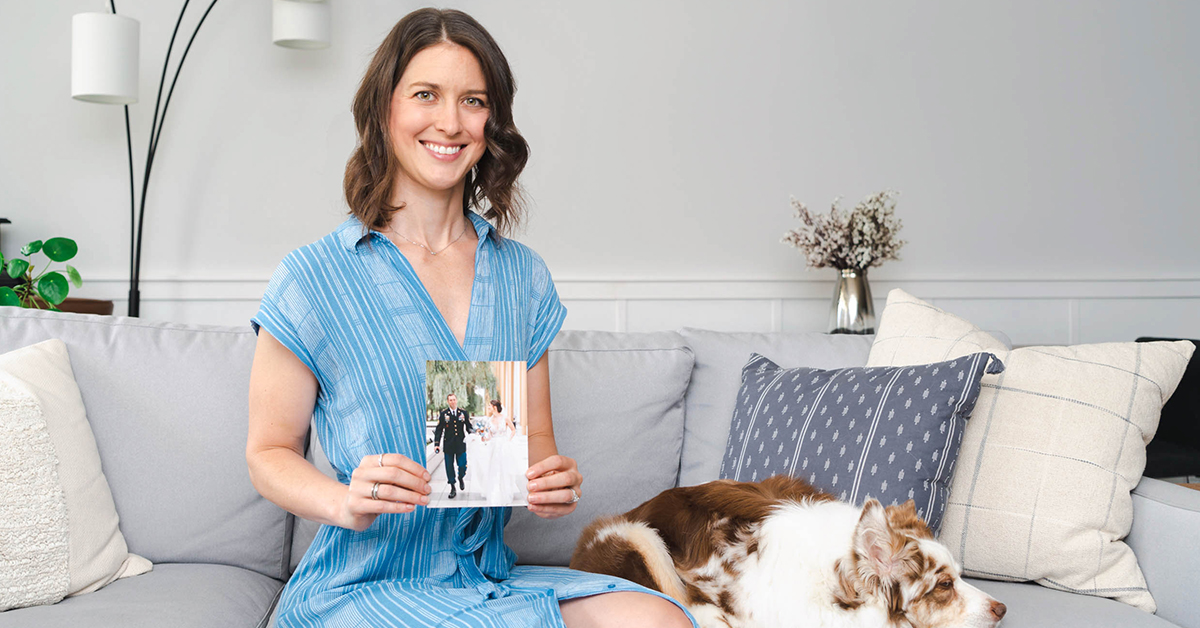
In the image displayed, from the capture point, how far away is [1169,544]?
1.56 m

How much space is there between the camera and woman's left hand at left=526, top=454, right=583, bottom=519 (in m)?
1.14

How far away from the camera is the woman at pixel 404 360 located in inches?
45.4

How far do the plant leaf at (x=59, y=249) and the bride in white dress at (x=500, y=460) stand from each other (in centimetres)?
178

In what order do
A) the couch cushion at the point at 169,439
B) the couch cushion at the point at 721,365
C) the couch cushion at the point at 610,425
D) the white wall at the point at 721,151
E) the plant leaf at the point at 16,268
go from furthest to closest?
the white wall at the point at 721,151, the plant leaf at the point at 16,268, the couch cushion at the point at 721,365, the couch cushion at the point at 610,425, the couch cushion at the point at 169,439

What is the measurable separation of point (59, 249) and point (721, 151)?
2.17m

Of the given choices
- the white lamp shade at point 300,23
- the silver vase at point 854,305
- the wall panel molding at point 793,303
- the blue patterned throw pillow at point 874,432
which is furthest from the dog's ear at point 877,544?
the white lamp shade at point 300,23

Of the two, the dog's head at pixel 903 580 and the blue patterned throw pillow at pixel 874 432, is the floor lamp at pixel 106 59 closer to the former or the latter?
the blue patterned throw pillow at pixel 874 432

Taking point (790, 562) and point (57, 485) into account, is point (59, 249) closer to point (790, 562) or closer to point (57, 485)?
point (57, 485)

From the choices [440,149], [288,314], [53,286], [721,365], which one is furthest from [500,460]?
[53,286]

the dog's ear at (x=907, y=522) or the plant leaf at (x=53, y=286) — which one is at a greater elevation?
the plant leaf at (x=53, y=286)

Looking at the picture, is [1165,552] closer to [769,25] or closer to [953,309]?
[953,309]

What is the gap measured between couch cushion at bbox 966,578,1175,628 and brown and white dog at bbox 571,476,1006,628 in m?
0.26

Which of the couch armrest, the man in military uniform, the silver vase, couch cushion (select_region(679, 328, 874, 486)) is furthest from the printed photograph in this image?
the silver vase

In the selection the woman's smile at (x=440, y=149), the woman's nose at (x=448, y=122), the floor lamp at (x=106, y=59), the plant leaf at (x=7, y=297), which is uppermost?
the floor lamp at (x=106, y=59)
